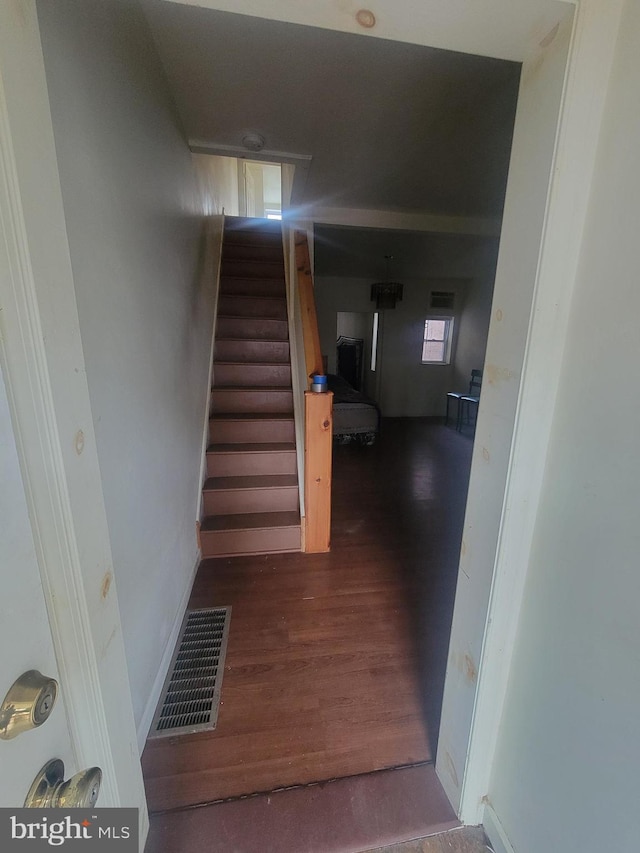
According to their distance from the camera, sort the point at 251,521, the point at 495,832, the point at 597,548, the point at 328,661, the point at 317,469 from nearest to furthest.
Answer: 1. the point at 597,548
2. the point at 495,832
3. the point at 328,661
4. the point at 317,469
5. the point at 251,521

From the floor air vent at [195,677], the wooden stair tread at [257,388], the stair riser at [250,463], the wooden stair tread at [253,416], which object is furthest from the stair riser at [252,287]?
the floor air vent at [195,677]

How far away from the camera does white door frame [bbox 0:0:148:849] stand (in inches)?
20.7

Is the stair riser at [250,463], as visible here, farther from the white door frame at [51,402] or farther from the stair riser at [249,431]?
the white door frame at [51,402]

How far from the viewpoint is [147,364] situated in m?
1.38

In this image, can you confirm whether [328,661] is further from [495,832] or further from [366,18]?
[366,18]

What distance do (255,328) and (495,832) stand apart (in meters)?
3.38

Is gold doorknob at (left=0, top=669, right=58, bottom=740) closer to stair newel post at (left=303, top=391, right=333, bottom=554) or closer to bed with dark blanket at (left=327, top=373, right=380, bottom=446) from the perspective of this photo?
stair newel post at (left=303, top=391, right=333, bottom=554)

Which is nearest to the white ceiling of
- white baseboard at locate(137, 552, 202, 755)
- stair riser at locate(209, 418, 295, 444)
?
stair riser at locate(209, 418, 295, 444)

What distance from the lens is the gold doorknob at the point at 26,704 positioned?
0.41m

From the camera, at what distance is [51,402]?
0.59 meters

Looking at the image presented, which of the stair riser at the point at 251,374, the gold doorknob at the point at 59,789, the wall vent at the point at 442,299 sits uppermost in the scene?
the wall vent at the point at 442,299

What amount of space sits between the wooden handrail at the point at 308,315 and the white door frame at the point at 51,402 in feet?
5.29

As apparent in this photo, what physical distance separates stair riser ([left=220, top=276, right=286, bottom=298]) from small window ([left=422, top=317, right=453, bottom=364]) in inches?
141

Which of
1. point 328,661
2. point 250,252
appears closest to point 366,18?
point 328,661
